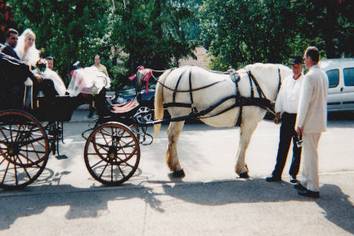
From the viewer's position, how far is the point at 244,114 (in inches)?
300

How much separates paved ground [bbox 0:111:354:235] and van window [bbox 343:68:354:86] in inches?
228

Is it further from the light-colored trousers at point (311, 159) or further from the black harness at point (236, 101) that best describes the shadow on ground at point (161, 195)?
the black harness at point (236, 101)

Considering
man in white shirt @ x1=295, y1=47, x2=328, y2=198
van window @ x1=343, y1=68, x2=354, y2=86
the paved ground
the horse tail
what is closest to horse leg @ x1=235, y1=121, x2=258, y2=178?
the paved ground

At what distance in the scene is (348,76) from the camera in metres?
14.4

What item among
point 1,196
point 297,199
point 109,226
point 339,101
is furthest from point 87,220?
point 339,101

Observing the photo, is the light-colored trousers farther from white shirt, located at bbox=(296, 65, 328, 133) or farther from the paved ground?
the paved ground

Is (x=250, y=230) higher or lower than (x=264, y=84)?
lower

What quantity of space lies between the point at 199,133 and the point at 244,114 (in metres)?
4.75

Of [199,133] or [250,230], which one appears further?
[199,133]

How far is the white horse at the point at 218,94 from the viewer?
7.61 meters

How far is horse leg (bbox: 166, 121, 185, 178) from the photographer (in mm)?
7793

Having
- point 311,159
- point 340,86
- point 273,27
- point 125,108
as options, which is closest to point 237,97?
point 311,159

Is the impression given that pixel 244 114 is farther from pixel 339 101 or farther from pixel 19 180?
pixel 339 101

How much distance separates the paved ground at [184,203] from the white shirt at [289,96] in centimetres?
125
